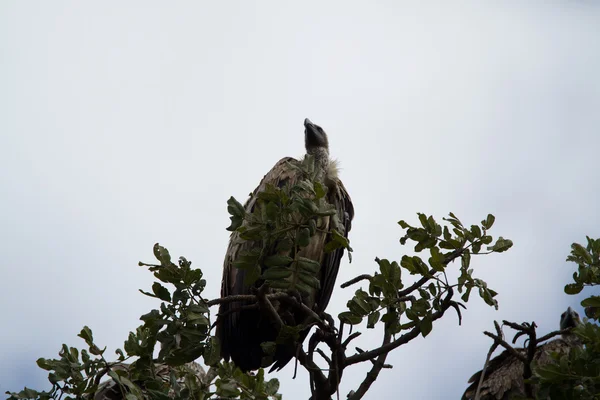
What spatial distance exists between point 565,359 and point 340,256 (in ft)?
10.1

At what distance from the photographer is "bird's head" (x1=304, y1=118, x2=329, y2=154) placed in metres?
7.91

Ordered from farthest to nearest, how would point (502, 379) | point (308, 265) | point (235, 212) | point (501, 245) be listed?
1. point (502, 379)
2. point (501, 245)
3. point (308, 265)
4. point (235, 212)

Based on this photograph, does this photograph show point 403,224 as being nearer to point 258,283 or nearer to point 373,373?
point 373,373

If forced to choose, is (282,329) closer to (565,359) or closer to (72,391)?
(72,391)

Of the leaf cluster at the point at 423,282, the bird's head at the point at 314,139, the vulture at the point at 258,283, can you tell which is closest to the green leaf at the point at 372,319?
the leaf cluster at the point at 423,282

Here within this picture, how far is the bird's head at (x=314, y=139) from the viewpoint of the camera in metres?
7.91

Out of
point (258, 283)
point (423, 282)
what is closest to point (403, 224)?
point (423, 282)

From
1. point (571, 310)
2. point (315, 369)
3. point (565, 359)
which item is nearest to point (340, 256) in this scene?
point (315, 369)

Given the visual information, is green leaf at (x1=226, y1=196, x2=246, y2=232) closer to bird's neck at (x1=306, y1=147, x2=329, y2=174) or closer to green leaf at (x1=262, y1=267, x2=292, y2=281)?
green leaf at (x1=262, y1=267, x2=292, y2=281)

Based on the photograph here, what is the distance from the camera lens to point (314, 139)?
7.93m

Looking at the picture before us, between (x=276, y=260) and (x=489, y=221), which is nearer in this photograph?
(x=276, y=260)

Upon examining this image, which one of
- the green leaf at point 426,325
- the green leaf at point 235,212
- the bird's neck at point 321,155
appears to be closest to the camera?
the green leaf at point 235,212

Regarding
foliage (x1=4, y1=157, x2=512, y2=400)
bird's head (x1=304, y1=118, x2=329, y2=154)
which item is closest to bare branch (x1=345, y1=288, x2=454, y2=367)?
foliage (x1=4, y1=157, x2=512, y2=400)

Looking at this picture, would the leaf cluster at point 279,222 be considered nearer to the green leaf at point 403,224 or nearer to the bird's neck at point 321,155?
the green leaf at point 403,224
